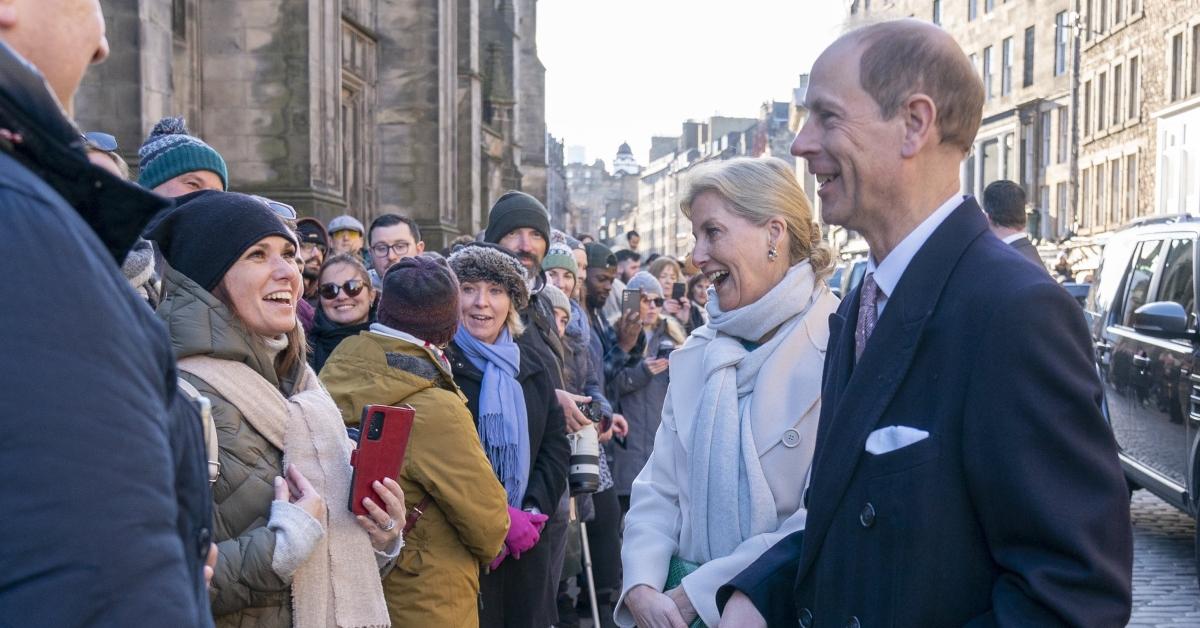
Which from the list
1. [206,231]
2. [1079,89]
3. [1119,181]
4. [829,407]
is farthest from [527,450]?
[1079,89]

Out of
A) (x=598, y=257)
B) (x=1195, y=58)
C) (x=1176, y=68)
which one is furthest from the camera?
(x=1176, y=68)

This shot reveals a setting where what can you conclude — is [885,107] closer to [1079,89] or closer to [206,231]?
[206,231]

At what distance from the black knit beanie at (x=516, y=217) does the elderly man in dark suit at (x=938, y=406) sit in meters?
4.72

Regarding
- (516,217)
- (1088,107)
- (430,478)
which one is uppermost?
(1088,107)

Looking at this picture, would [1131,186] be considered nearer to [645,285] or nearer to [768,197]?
[645,285]

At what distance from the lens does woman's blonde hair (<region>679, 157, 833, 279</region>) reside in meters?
3.63

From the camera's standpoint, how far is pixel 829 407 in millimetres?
2537

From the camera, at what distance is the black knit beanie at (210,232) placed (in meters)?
3.44

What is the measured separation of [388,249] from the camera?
803 centimetres

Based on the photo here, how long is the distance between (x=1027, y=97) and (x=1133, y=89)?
39.8ft

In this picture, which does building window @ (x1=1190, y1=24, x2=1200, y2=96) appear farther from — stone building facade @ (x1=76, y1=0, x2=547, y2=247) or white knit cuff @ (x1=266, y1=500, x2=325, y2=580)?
white knit cuff @ (x1=266, y1=500, x2=325, y2=580)

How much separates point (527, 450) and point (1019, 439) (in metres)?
3.46

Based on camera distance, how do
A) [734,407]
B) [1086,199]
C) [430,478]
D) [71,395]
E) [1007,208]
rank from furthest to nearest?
[1086,199]
[1007,208]
[430,478]
[734,407]
[71,395]

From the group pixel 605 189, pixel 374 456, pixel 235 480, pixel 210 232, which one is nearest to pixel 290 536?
pixel 235 480
